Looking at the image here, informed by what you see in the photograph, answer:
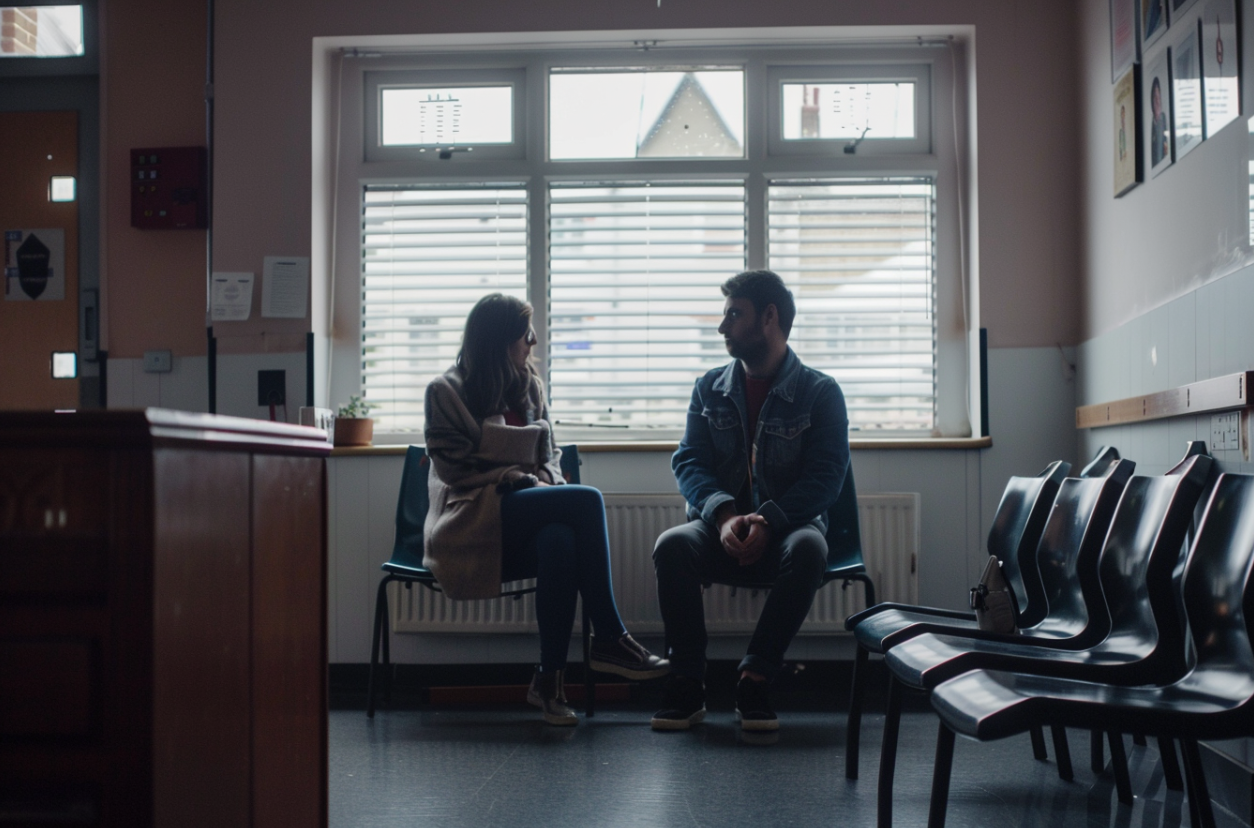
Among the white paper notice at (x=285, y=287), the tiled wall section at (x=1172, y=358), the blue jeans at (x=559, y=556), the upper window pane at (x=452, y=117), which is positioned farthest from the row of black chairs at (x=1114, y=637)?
the upper window pane at (x=452, y=117)

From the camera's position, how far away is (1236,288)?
7.04 feet

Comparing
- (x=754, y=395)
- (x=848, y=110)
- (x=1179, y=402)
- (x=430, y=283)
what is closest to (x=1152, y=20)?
(x=1179, y=402)

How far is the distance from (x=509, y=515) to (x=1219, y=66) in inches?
84.2

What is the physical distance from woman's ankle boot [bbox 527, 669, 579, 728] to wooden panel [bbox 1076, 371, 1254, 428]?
175 cm

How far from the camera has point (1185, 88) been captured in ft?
7.98

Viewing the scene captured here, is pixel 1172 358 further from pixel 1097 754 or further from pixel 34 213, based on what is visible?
pixel 34 213

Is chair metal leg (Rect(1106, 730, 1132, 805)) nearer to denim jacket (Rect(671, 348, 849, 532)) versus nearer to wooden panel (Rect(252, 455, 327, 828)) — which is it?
denim jacket (Rect(671, 348, 849, 532))

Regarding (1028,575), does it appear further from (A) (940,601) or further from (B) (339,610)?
(B) (339,610)

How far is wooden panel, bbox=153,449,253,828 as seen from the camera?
36.8 inches

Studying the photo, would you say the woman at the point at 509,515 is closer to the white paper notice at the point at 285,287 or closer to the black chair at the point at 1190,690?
the white paper notice at the point at 285,287

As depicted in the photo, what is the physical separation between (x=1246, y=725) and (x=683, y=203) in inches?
115

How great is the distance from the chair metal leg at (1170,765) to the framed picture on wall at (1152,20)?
67.9 inches

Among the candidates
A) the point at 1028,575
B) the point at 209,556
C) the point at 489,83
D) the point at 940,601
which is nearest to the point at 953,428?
the point at 940,601

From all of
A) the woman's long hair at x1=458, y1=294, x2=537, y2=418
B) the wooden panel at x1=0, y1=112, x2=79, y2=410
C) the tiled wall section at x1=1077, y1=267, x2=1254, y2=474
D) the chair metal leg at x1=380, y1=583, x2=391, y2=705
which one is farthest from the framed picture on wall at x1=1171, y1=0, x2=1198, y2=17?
the wooden panel at x1=0, y1=112, x2=79, y2=410
